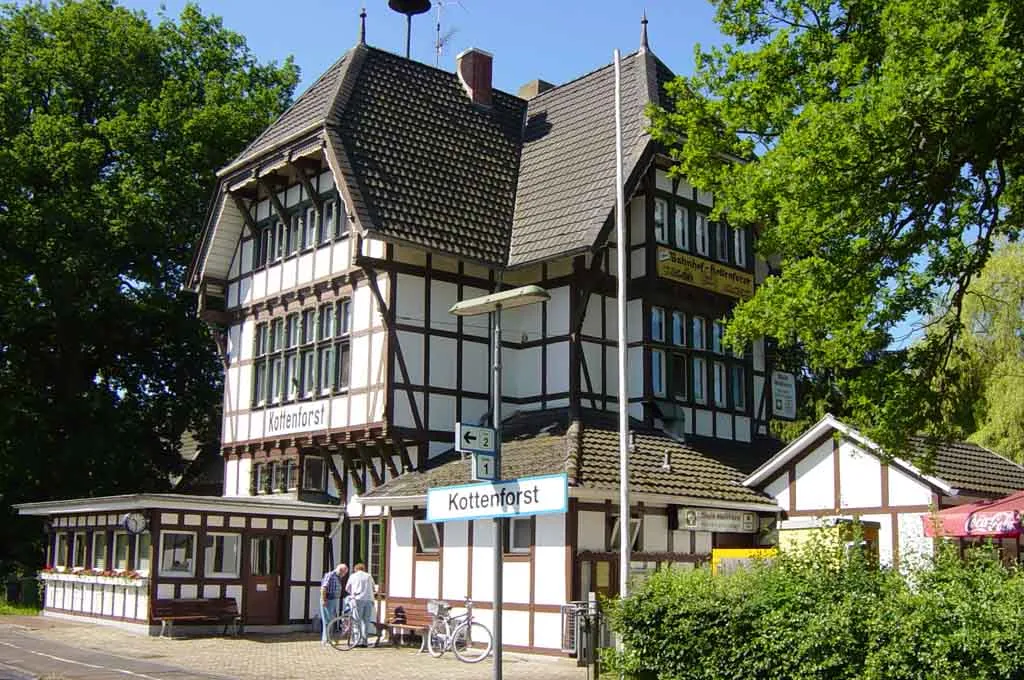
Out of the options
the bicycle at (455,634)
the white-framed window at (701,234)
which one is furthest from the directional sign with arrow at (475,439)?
the white-framed window at (701,234)

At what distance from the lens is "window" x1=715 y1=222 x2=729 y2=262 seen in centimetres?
2819

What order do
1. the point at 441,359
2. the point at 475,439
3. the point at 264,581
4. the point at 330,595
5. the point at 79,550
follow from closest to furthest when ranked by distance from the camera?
the point at 475,439, the point at 330,595, the point at 441,359, the point at 264,581, the point at 79,550

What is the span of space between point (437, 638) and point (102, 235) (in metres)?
18.9

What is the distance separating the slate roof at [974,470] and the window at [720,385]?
523 centimetres

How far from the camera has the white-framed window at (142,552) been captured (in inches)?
1028

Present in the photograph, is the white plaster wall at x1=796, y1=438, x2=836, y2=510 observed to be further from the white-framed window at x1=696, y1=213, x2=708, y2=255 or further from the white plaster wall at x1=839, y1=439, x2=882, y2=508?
the white-framed window at x1=696, y1=213, x2=708, y2=255

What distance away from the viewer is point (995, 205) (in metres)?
16.3

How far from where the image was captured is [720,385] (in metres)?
27.9

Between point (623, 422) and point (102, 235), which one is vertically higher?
point (102, 235)

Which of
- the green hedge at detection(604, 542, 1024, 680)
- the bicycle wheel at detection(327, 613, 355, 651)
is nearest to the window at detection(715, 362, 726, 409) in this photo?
the bicycle wheel at detection(327, 613, 355, 651)

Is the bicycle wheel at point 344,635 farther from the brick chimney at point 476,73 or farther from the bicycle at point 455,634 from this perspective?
the brick chimney at point 476,73

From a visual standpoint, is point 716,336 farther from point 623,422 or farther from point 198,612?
point 198,612

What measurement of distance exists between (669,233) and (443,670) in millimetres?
11807

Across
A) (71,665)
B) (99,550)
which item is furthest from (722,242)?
(71,665)
